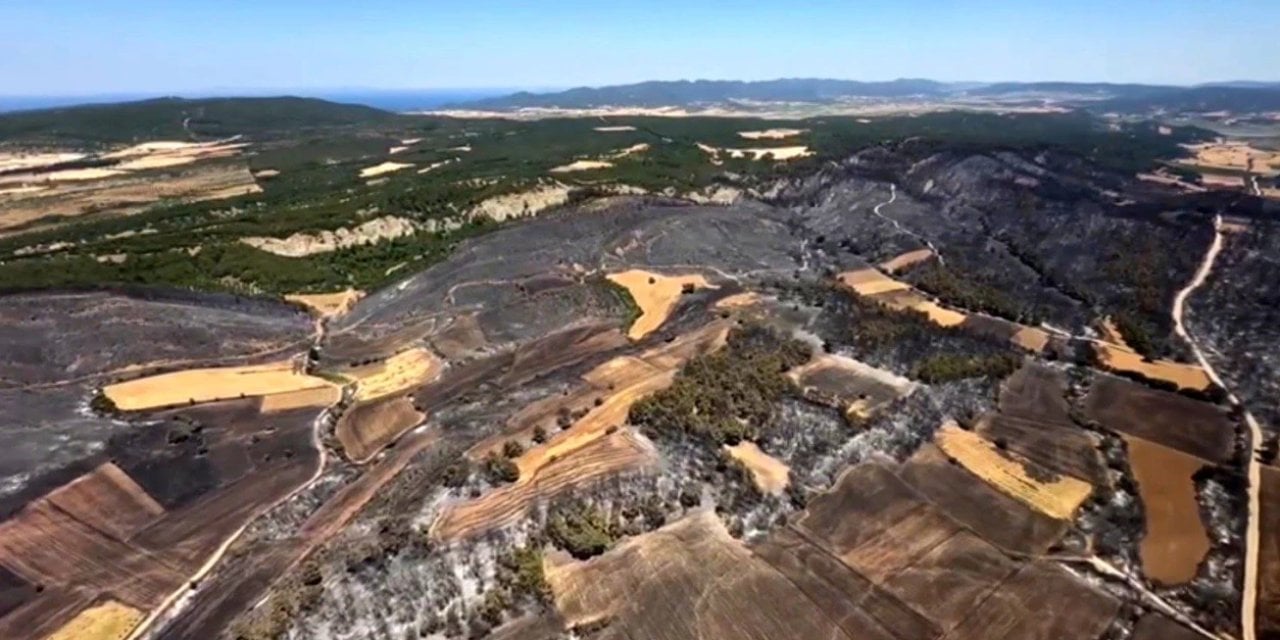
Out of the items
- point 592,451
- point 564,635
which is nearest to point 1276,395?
point 592,451

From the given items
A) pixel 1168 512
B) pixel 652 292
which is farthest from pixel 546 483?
pixel 652 292

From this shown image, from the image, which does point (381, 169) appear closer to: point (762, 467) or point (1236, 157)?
point (762, 467)

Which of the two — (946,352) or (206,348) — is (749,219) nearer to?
(946,352)

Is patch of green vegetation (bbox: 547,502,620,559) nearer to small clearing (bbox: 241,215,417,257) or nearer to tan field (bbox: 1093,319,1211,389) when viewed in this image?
tan field (bbox: 1093,319,1211,389)

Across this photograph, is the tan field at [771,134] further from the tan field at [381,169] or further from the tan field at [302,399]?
the tan field at [302,399]

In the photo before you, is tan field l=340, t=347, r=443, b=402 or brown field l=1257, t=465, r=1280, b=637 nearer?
brown field l=1257, t=465, r=1280, b=637

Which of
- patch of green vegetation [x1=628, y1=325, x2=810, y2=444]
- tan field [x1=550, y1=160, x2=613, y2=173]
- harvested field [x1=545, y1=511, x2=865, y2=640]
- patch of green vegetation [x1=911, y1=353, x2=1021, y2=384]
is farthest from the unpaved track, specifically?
tan field [x1=550, y1=160, x2=613, y2=173]
